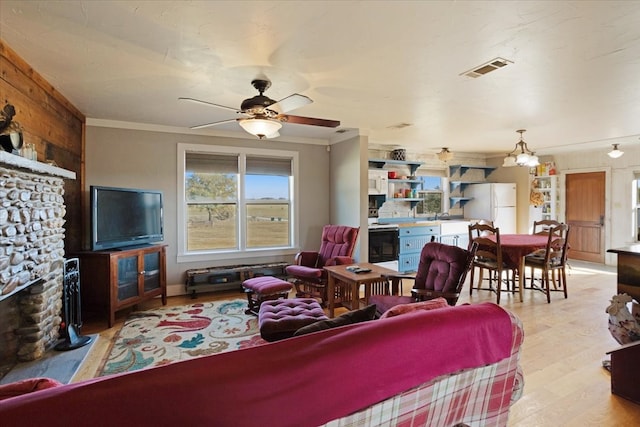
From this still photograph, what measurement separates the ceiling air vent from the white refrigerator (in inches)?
186

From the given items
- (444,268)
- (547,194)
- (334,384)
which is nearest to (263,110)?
(444,268)

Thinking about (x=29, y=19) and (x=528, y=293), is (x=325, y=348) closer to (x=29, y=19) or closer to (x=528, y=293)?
(x=29, y=19)

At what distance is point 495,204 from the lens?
270 inches

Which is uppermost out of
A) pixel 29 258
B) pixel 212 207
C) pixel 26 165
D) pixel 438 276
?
pixel 26 165

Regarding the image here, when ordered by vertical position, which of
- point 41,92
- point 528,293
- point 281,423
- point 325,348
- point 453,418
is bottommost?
point 528,293

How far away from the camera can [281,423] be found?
99 cm

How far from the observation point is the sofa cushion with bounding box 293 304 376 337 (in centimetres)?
142

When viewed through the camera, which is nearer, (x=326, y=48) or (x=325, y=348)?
(x=325, y=348)

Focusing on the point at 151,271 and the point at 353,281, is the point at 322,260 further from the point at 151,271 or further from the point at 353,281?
the point at 151,271

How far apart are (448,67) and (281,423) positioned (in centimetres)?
274

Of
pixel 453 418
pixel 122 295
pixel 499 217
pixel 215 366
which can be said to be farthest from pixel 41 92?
pixel 499 217

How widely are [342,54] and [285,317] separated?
2.06 m

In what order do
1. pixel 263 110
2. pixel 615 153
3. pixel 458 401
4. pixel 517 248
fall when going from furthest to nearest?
pixel 615 153, pixel 517 248, pixel 263 110, pixel 458 401

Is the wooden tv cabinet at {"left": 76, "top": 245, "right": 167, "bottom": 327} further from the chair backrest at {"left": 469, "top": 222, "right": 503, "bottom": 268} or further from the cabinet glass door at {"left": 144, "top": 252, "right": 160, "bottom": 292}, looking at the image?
the chair backrest at {"left": 469, "top": 222, "right": 503, "bottom": 268}
